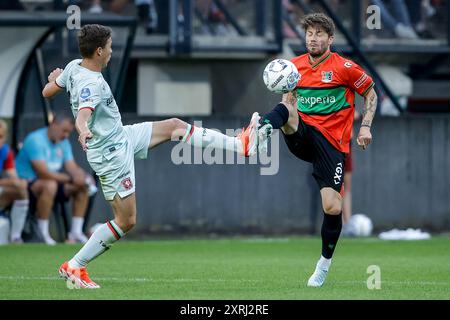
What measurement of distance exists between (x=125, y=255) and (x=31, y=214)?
2.81 metres

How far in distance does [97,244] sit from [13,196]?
7.15 meters

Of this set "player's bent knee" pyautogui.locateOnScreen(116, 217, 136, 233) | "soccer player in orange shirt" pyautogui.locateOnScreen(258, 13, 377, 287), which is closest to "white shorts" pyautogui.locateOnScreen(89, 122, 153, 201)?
"player's bent knee" pyautogui.locateOnScreen(116, 217, 136, 233)

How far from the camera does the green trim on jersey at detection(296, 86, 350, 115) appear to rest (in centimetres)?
1109

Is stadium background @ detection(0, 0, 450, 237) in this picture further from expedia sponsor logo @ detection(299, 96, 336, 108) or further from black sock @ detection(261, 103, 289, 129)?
black sock @ detection(261, 103, 289, 129)

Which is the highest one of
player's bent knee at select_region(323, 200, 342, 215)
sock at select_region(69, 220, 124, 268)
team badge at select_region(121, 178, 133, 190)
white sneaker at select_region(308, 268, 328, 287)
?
team badge at select_region(121, 178, 133, 190)

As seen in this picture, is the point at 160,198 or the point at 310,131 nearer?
the point at 310,131

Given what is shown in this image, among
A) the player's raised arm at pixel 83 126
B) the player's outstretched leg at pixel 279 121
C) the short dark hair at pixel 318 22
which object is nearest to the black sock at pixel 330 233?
the player's outstretched leg at pixel 279 121

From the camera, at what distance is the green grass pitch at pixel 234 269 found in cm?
985

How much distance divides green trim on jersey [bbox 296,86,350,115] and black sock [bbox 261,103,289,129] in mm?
622

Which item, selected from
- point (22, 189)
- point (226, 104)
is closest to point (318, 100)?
point (22, 189)

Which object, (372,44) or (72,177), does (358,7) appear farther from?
(72,177)

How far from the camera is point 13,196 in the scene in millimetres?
17219

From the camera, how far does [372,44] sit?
22.5m
